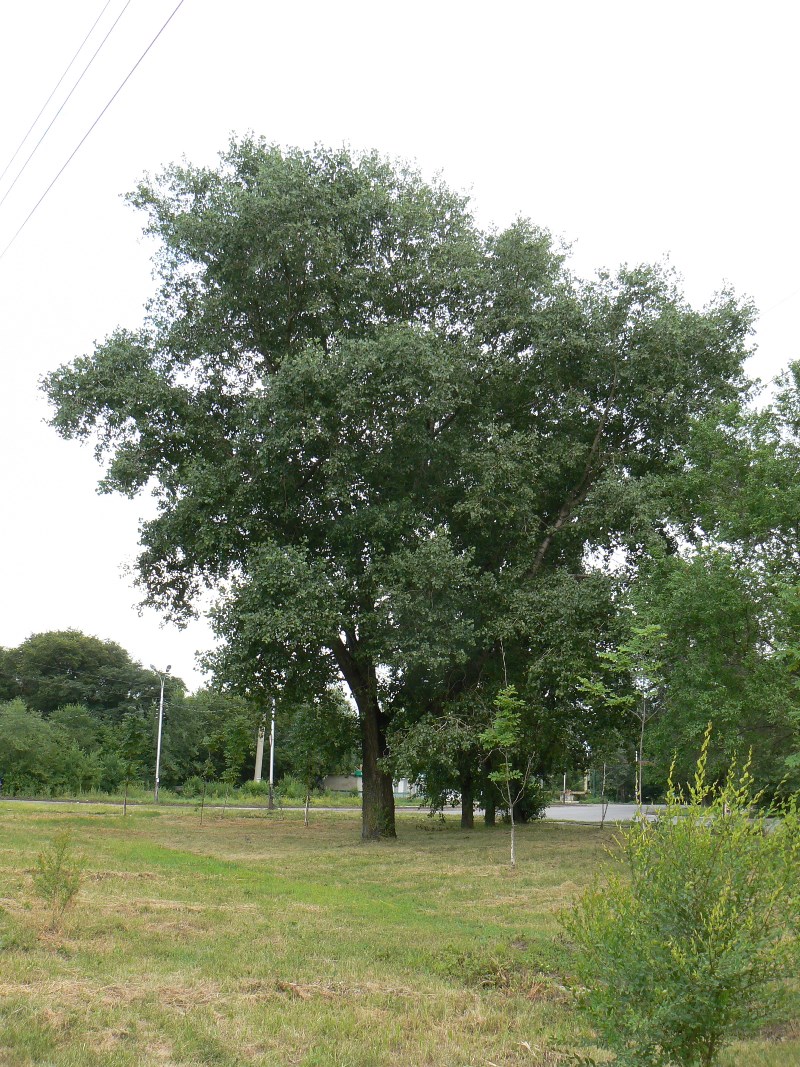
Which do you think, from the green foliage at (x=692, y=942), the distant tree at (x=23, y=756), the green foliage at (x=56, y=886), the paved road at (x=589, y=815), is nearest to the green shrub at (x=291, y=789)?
the distant tree at (x=23, y=756)

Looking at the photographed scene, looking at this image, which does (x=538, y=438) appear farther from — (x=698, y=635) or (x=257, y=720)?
(x=257, y=720)

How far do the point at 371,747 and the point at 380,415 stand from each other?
9.52m

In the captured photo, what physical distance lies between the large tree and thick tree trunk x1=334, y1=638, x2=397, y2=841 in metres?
0.11

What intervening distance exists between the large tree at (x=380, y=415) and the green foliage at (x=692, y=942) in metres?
14.2

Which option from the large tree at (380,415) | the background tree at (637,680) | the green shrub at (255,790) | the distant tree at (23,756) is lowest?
the green shrub at (255,790)

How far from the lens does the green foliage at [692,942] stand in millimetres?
4277

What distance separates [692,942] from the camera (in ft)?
14.1

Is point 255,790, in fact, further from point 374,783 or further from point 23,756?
point 374,783

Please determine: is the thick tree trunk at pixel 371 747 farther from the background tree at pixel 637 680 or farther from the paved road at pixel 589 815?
the paved road at pixel 589 815

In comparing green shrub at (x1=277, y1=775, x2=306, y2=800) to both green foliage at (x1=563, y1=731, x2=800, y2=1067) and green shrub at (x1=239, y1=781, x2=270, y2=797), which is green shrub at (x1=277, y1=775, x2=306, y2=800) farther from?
green foliage at (x1=563, y1=731, x2=800, y2=1067)

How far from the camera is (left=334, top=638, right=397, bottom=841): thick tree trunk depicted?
2327 cm

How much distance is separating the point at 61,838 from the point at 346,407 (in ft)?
35.5

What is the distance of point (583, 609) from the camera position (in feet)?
64.3

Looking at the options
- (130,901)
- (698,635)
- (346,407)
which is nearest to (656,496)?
(698,635)
